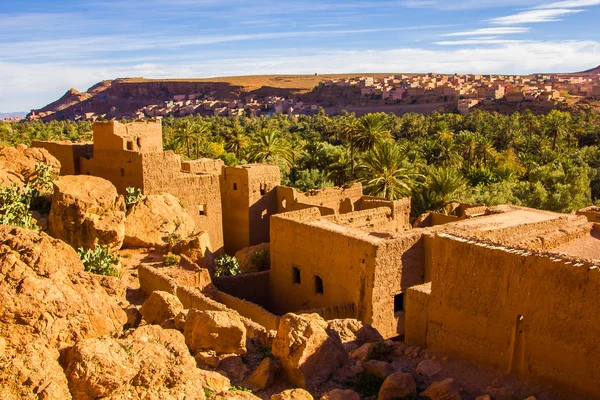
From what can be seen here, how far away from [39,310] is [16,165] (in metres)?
12.0

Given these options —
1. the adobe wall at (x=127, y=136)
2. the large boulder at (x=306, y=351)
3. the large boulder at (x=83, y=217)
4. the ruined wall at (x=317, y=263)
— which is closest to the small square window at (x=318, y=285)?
the ruined wall at (x=317, y=263)

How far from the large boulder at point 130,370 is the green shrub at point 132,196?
10.5 meters

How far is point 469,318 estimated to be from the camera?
376 inches

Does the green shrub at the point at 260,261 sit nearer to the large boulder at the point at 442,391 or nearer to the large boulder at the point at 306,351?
the large boulder at the point at 306,351

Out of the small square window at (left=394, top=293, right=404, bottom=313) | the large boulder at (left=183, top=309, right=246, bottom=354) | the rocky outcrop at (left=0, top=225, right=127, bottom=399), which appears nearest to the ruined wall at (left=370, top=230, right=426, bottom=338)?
the small square window at (left=394, top=293, right=404, bottom=313)

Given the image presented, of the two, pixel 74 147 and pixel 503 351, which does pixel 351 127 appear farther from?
pixel 503 351

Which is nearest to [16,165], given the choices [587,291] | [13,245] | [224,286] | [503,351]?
[224,286]

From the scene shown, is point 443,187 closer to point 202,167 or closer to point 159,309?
point 202,167

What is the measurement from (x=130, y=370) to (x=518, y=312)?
5660 mm

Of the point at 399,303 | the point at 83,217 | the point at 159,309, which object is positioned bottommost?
the point at 399,303

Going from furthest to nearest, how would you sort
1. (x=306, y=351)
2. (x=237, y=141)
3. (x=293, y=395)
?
(x=237, y=141)
(x=306, y=351)
(x=293, y=395)

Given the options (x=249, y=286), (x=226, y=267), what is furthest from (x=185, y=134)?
(x=249, y=286)

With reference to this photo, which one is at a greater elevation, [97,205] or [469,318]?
[97,205]

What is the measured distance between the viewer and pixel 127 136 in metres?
18.8
